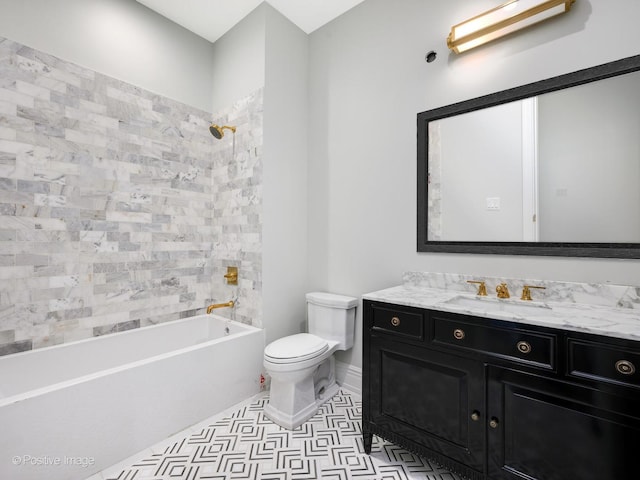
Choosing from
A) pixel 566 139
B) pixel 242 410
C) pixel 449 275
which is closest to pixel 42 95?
pixel 242 410

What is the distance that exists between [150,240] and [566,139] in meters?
2.73

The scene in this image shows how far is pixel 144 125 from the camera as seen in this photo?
2365mm

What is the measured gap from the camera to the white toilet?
188 centimetres

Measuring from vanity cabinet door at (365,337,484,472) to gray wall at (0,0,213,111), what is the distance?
256 cm

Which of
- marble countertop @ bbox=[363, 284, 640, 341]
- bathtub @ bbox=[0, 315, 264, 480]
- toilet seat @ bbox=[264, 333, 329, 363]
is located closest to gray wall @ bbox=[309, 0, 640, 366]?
marble countertop @ bbox=[363, 284, 640, 341]

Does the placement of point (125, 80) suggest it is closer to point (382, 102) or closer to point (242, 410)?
point (382, 102)

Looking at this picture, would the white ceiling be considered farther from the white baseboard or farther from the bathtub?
the white baseboard

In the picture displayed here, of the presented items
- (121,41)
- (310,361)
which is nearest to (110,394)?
(310,361)

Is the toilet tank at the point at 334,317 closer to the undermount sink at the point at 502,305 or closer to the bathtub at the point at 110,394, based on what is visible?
the bathtub at the point at 110,394

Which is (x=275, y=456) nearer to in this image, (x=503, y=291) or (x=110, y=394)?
(x=110, y=394)

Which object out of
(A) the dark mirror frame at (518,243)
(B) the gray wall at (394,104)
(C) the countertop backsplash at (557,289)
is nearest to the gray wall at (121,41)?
(B) the gray wall at (394,104)

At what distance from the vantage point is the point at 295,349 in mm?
1953

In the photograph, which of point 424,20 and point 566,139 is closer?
point 566,139

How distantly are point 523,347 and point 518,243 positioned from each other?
2.09 ft
